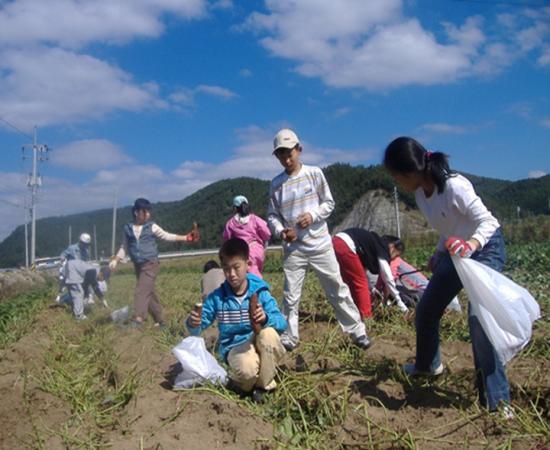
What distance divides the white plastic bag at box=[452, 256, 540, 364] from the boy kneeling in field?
1.21 metres

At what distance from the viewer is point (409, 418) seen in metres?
3.08

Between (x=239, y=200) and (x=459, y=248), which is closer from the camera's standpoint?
(x=459, y=248)

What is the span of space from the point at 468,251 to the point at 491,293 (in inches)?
9.6

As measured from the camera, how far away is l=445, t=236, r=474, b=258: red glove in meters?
2.89

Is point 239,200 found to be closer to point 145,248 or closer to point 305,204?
point 305,204

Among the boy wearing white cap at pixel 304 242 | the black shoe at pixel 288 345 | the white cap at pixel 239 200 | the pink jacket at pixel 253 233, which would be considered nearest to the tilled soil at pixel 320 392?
the black shoe at pixel 288 345

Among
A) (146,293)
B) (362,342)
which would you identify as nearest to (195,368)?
(362,342)

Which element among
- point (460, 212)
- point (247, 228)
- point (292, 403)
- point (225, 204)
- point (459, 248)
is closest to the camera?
point (459, 248)

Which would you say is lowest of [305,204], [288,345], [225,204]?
[288,345]

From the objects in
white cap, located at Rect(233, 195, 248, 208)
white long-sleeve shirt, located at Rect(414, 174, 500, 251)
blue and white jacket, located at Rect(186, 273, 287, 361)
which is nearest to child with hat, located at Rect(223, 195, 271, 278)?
white cap, located at Rect(233, 195, 248, 208)

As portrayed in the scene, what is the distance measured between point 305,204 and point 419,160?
5.44 feet

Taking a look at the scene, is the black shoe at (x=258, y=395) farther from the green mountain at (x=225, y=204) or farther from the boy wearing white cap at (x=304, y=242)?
the green mountain at (x=225, y=204)

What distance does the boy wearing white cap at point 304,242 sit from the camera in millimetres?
4555

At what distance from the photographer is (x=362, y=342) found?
14.8ft
